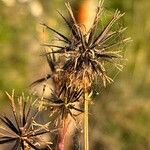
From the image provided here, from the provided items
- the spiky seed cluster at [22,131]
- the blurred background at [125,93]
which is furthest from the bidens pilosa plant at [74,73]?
the blurred background at [125,93]

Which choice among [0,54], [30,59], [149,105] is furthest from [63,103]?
[30,59]

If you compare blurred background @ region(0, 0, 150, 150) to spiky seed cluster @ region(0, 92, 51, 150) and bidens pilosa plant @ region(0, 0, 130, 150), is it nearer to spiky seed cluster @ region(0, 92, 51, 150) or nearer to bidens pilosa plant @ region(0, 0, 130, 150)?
bidens pilosa plant @ region(0, 0, 130, 150)

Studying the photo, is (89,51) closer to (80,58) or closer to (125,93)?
(80,58)

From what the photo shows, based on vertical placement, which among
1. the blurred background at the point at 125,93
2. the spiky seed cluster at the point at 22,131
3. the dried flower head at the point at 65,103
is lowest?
the spiky seed cluster at the point at 22,131

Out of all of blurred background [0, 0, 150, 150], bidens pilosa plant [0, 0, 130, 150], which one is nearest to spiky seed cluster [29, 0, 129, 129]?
bidens pilosa plant [0, 0, 130, 150]

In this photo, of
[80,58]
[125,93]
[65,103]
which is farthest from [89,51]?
[125,93]

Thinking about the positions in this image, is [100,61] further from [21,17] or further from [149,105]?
[21,17]

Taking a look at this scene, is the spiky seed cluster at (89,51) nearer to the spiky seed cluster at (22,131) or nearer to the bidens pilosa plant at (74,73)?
the bidens pilosa plant at (74,73)
